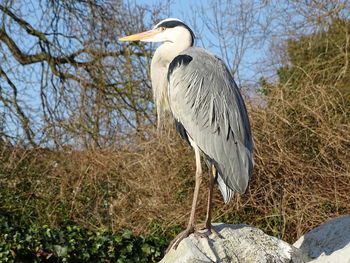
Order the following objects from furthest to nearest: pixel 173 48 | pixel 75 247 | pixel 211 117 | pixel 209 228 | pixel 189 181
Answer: pixel 189 181
pixel 75 247
pixel 173 48
pixel 211 117
pixel 209 228

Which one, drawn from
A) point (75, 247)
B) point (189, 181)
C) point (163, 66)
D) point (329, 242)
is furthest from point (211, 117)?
point (189, 181)

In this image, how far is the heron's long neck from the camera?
14.3 feet

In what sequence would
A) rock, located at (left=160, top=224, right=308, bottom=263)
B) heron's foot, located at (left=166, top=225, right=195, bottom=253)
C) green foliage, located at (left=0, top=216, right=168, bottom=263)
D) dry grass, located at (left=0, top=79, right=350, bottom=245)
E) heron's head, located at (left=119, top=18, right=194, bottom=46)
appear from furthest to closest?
1. dry grass, located at (left=0, top=79, right=350, bottom=245)
2. green foliage, located at (left=0, top=216, right=168, bottom=263)
3. heron's head, located at (left=119, top=18, right=194, bottom=46)
4. heron's foot, located at (left=166, top=225, right=195, bottom=253)
5. rock, located at (left=160, top=224, right=308, bottom=263)

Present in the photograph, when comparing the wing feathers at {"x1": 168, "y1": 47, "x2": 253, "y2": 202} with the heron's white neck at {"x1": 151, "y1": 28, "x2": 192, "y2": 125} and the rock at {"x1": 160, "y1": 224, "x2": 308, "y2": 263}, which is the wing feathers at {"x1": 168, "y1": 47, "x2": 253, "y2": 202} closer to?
the heron's white neck at {"x1": 151, "y1": 28, "x2": 192, "y2": 125}

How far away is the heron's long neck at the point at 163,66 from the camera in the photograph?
435 centimetres

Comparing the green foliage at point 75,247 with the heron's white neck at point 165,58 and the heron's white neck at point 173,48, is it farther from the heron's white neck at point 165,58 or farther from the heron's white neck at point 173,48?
the heron's white neck at point 173,48

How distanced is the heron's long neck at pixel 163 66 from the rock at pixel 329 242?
143cm

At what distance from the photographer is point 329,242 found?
409 cm

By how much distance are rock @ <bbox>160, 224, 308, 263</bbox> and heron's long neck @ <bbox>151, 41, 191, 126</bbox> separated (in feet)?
3.64

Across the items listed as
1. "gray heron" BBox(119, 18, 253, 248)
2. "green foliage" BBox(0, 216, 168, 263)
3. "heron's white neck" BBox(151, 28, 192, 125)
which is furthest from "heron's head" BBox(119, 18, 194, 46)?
"green foliage" BBox(0, 216, 168, 263)

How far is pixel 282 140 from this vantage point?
5.86 meters

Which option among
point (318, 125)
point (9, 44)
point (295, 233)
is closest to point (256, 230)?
point (295, 233)

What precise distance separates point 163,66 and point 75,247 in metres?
1.72

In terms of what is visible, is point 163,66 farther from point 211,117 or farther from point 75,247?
point 75,247
